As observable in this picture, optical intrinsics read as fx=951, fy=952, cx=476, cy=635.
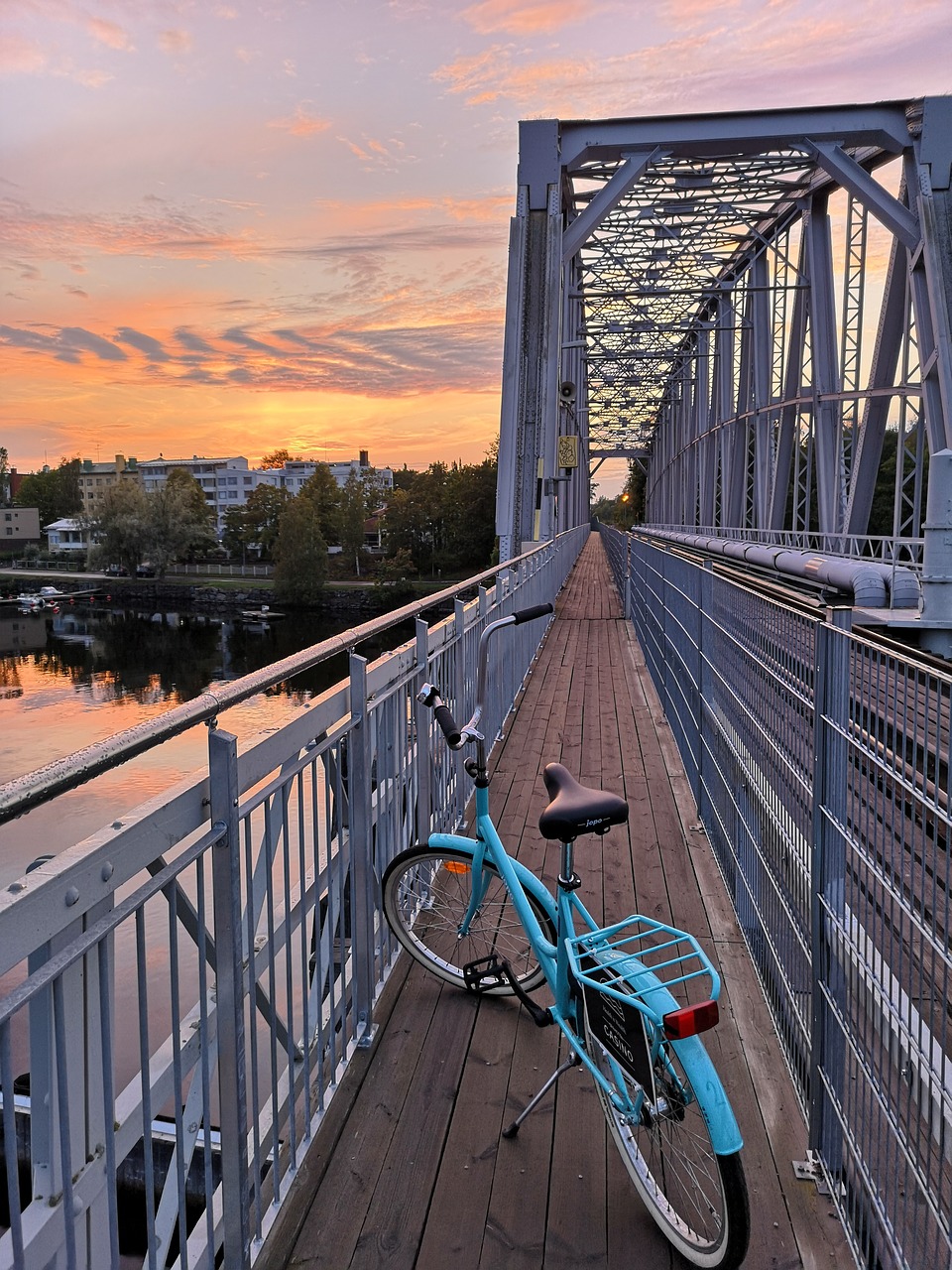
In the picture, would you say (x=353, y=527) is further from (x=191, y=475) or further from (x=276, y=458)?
(x=276, y=458)

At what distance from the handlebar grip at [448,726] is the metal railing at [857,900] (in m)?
1.05

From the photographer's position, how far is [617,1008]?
2340 mm

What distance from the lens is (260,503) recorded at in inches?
4424

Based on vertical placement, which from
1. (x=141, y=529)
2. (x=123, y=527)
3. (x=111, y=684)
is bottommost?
(x=111, y=684)

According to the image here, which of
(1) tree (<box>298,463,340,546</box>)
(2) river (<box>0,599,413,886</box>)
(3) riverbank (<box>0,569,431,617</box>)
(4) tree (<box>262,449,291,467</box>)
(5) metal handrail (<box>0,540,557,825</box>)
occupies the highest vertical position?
(4) tree (<box>262,449,291,467</box>)

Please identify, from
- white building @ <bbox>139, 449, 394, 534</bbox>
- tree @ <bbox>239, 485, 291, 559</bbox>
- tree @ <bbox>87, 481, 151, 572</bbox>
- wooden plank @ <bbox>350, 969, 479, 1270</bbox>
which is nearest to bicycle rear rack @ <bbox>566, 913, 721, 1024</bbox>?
wooden plank @ <bbox>350, 969, 479, 1270</bbox>

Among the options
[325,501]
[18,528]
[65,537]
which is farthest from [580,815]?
[18,528]

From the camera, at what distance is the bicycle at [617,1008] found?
6.84 ft

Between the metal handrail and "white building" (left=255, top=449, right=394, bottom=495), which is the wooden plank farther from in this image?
"white building" (left=255, top=449, right=394, bottom=495)

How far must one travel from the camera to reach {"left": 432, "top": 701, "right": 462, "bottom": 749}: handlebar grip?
3.12 m

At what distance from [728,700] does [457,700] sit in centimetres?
163

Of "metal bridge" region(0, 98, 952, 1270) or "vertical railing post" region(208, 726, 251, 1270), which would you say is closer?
"metal bridge" region(0, 98, 952, 1270)

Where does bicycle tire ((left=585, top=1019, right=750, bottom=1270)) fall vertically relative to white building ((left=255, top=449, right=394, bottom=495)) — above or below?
below

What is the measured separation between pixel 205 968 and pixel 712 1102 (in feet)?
3.67
